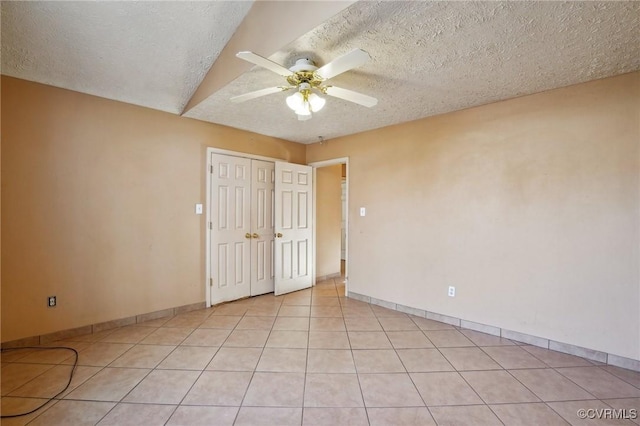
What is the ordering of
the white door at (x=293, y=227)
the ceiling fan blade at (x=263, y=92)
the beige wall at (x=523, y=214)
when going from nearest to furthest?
the ceiling fan blade at (x=263, y=92) < the beige wall at (x=523, y=214) < the white door at (x=293, y=227)

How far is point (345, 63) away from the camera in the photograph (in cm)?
166

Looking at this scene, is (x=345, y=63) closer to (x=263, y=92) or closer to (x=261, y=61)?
(x=261, y=61)

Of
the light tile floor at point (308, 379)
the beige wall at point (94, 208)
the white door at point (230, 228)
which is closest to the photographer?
the light tile floor at point (308, 379)

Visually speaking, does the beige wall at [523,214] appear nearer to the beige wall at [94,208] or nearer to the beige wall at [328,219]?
the beige wall at [328,219]

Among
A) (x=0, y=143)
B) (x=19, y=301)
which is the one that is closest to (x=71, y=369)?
(x=19, y=301)

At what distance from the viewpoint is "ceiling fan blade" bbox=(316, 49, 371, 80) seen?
154 centimetres

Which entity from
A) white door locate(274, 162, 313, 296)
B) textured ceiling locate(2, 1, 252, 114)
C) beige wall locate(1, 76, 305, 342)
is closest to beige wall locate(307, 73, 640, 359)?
white door locate(274, 162, 313, 296)

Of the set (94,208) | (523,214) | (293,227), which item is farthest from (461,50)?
(94,208)

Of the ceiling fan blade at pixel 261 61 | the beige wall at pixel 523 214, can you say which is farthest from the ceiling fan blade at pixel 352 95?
the beige wall at pixel 523 214

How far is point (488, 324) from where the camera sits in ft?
9.37

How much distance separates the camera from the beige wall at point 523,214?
7.36 ft

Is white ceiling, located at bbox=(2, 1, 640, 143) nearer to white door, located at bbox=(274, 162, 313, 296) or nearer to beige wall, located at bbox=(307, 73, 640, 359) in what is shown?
beige wall, located at bbox=(307, 73, 640, 359)

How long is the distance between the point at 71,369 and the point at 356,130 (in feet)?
12.4

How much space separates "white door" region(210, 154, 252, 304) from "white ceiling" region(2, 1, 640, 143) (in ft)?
3.17
